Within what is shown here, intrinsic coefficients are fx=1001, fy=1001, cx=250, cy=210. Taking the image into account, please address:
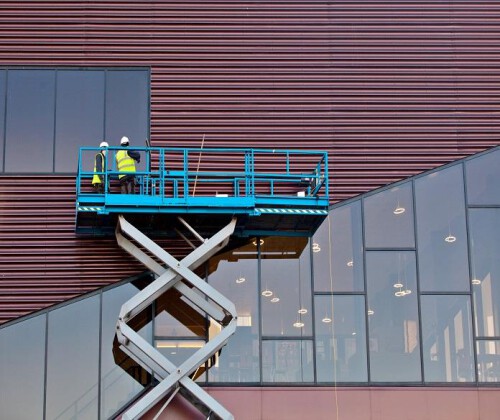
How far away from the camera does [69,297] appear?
2305 cm

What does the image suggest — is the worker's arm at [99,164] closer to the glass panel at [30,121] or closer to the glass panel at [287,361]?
the glass panel at [30,121]

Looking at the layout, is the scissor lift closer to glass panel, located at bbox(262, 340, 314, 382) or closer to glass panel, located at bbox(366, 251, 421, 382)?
glass panel, located at bbox(262, 340, 314, 382)

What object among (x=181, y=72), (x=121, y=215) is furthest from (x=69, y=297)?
(x=181, y=72)

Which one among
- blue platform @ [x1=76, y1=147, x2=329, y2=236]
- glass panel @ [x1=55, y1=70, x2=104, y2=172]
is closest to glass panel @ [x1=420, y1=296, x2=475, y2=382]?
blue platform @ [x1=76, y1=147, x2=329, y2=236]

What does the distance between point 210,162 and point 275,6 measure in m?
4.48

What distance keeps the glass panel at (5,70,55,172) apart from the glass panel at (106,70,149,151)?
1.40 m

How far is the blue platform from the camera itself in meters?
22.2

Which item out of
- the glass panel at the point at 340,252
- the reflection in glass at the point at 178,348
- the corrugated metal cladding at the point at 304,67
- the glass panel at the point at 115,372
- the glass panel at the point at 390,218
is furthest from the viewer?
the corrugated metal cladding at the point at 304,67

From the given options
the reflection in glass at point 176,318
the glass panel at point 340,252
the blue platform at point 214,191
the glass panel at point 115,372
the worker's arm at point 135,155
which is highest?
the worker's arm at point 135,155

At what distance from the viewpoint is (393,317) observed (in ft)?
76.4

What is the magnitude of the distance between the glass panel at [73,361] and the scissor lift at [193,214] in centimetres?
93

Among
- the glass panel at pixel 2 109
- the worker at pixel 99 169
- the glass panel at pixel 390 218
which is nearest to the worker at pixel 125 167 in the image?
the worker at pixel 99 169

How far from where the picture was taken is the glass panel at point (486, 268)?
23.4m

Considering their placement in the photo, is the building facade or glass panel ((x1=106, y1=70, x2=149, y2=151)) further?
glass panel ((x1=106, y1=70, x2=149, y2=151))
